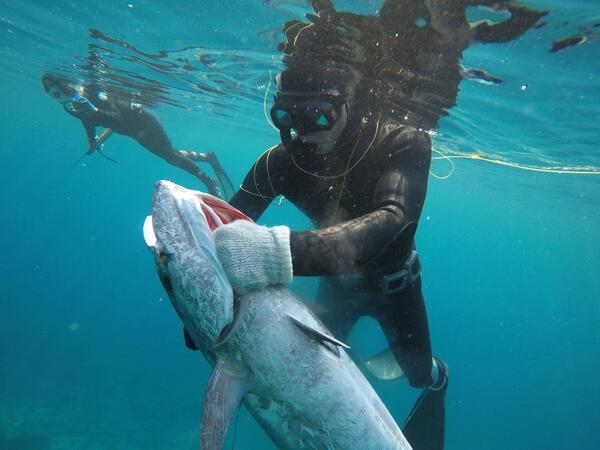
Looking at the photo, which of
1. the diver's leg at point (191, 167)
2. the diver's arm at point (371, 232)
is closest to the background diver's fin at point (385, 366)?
the diver's arm at point (371, 232)

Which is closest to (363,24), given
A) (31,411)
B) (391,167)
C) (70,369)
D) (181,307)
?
(391,167)

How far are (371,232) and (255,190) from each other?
222 cm

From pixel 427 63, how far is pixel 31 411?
56.9 feet

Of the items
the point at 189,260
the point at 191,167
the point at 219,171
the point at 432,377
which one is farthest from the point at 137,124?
the point at 189,260

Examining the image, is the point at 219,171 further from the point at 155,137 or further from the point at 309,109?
the point at 309,109

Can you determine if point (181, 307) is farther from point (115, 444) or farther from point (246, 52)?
point (115, 444)

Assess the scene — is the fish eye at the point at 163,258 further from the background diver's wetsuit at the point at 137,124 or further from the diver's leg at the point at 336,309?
the background diver's wetsuit at the point at 137,124

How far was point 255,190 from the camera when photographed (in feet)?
13.9

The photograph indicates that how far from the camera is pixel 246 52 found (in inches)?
428

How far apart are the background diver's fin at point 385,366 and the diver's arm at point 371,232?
11.9ft

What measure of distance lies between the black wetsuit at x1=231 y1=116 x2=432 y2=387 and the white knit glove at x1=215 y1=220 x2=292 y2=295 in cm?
10

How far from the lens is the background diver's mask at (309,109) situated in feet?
10.3

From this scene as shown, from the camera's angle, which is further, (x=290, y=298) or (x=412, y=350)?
(x=412, y=350)

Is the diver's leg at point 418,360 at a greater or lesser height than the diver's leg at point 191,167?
greater
